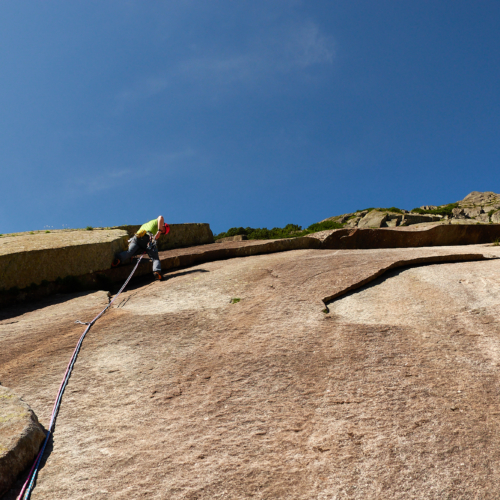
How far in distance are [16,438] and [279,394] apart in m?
2.08

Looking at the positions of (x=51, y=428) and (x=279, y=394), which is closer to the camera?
(x=51, y=428)

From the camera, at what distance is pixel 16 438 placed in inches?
98.7

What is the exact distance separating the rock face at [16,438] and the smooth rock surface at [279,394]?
0.42ft

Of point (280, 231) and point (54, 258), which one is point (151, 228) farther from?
point (280, 231)

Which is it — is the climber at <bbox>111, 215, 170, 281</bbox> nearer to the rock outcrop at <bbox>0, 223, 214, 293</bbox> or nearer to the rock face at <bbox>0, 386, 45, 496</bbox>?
the rock outcrop at <bbox>0, 223, 214, 293</bbox>

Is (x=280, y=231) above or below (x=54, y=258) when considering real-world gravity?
above

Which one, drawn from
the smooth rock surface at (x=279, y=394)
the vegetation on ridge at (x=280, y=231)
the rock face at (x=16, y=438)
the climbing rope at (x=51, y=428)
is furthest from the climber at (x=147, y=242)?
the vegetation on ridge at (x=280, y=231)

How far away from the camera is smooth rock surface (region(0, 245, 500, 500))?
7.68 feet

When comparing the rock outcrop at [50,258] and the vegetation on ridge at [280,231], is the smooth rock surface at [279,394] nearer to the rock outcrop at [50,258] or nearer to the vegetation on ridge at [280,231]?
the rock outcrop at [50,258]

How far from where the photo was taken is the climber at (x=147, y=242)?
9094mm

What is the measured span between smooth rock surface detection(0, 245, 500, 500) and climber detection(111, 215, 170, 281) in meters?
3.47

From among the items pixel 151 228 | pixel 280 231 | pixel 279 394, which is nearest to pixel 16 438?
pixel 279 394

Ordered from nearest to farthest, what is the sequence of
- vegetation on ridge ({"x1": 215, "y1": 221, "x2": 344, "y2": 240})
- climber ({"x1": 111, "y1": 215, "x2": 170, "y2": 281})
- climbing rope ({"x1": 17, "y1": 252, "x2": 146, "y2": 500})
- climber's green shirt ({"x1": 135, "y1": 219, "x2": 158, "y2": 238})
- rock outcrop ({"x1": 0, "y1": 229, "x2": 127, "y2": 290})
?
climbing rope ({"x1": 17, "y1": 252, "x2": 146, "y2": 500}) < rock outcrop ({"x1": 0, "y1": 229, "x2": 127, "y2": 290}) < climber ({"x1": 111, "y1": 215, "x2": 170, "y2": 281}) < climber's green shirt ({"x1": 135, "y1": 219, "x2": 158, "y2": 238}) < vegetation on ridge ({"x1": 215, "y1": 221, "x2": 344, "y2": 240})

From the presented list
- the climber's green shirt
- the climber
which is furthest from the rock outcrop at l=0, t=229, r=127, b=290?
the climber's green shirt
